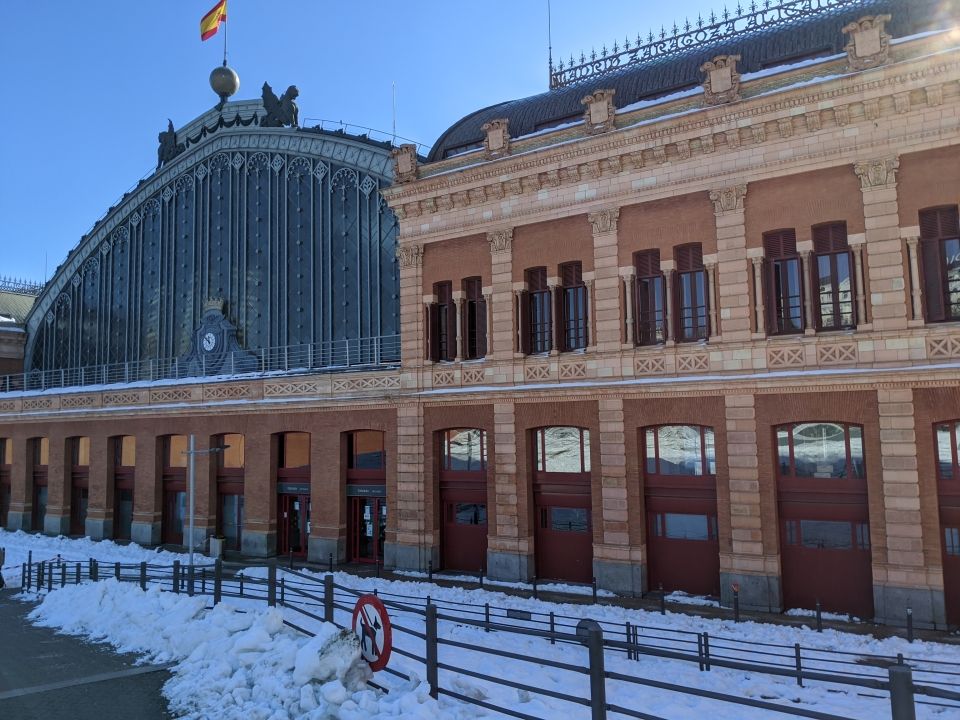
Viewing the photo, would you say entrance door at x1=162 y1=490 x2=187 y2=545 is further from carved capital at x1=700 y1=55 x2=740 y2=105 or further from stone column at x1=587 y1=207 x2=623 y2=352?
carved capital at x1=700 y1=55 x2=740 y2=105

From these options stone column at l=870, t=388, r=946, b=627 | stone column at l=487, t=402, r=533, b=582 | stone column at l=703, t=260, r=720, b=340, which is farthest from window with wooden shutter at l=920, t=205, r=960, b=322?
stone column at l=487, t=402, r=533, b=582

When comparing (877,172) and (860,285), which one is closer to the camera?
(877,172)

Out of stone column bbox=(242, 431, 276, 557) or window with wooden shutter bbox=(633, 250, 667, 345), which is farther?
stone column bbox=(242, 431, 276, 557)

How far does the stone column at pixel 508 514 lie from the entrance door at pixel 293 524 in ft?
32.3

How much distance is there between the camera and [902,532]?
19.3m

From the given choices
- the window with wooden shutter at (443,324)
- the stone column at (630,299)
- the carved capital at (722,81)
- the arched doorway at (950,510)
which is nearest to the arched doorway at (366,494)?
the window with wooden shutter at (443,324)

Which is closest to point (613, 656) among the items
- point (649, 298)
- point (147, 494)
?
point (649, 298)

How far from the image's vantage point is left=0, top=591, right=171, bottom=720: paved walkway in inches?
473

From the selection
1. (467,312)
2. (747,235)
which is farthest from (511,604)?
(747,235)

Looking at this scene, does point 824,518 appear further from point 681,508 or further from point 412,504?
point 412,504

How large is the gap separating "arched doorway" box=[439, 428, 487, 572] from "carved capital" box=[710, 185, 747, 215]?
11220 mm

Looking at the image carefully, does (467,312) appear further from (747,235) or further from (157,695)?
(157,695)

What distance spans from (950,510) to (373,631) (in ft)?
51.7

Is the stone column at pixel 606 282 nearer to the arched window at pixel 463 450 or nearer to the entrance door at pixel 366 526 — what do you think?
the arched window at pixel 463 450
